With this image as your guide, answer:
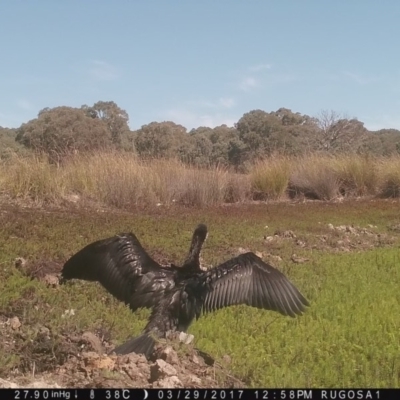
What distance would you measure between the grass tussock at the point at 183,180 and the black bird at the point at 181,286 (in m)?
9.78

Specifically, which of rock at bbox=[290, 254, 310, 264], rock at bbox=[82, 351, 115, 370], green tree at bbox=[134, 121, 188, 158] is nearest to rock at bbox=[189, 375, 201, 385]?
rock at bbox=[82, 351, 115, 370]

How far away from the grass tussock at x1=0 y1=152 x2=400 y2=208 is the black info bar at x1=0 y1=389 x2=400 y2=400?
1078 cm

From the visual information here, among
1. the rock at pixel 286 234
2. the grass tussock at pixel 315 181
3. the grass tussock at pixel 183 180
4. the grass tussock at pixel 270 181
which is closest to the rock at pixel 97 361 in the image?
the rock at pixel 286 234

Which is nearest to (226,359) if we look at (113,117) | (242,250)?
(242,250)

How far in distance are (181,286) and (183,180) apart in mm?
12635

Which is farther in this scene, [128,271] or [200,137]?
[200,137]

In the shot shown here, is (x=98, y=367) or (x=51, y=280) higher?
(x=51, y=280)

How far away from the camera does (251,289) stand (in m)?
4.46

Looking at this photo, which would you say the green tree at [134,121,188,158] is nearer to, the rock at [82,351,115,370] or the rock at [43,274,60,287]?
the rock at [43,274,60,287]

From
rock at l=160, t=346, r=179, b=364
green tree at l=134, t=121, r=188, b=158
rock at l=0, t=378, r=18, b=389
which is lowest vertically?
rock at l=0, t=378, r=18, b=389

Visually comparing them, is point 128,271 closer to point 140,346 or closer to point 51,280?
point 140,346

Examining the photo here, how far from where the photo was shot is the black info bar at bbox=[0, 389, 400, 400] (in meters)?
3.48

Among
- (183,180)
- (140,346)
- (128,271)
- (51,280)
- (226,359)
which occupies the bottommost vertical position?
(226,359)

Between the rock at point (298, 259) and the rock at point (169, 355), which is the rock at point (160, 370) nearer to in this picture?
the rock at point (169, 355)
